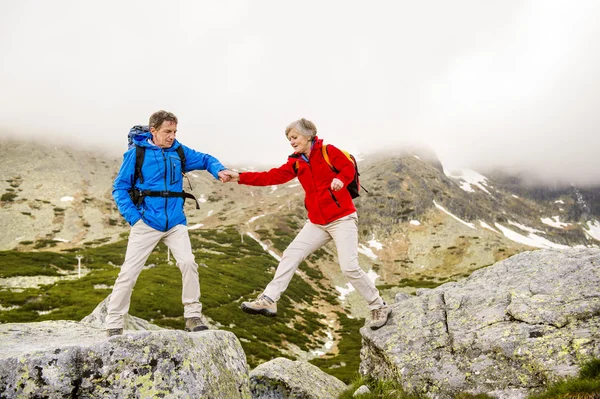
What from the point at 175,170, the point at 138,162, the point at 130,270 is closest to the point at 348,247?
the point at 175,170

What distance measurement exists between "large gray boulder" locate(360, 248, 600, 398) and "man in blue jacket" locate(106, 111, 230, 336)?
5.15m

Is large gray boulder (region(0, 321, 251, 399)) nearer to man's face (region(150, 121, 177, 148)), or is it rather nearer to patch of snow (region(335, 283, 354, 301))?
man's face (region(150, 121, 177, 148))

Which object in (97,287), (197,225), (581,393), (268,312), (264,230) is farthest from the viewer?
(197,225)

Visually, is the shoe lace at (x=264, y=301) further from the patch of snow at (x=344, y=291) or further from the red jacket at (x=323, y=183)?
the patch of snow at (x=344, y=291)

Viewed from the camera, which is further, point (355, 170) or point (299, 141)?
point (355, 170)

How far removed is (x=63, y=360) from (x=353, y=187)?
23.6ft

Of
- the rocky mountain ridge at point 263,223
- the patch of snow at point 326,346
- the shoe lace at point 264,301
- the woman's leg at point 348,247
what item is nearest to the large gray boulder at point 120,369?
the shoe lace at point 264,301

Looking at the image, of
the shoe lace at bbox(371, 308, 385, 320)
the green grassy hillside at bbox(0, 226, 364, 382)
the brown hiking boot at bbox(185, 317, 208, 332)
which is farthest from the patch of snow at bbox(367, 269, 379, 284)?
the brown hiking boot at bbox(185, 317, 208, 332)

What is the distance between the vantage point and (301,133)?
9461mm

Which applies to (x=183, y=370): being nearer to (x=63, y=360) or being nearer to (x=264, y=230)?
(x=63, y=360)

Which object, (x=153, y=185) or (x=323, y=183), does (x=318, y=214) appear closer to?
(x=323, y=183)

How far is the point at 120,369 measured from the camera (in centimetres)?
Result: 634

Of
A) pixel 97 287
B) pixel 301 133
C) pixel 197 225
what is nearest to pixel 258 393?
pixel 301 133

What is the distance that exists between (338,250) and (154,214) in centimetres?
458
